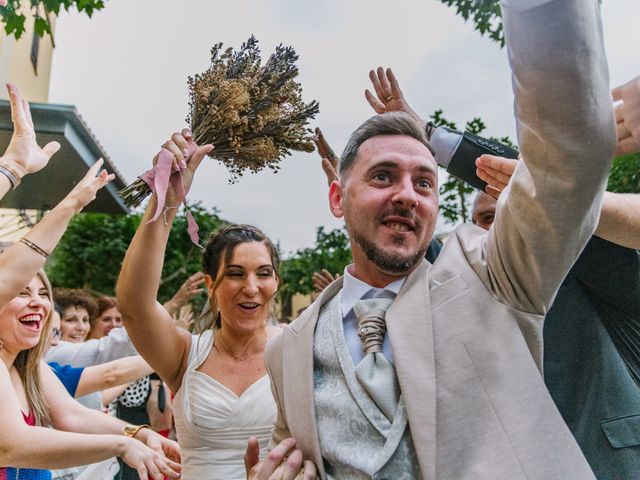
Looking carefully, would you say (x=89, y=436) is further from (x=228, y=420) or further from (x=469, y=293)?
(x=469, y=293)

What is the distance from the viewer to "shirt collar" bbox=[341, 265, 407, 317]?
66.3 inches

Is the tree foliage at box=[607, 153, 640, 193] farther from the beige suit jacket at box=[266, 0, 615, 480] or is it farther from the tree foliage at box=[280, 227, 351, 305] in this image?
the beige suit jacket at box=[266, 0, 615, 480]

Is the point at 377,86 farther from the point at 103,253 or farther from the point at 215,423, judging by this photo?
the point at 103,253

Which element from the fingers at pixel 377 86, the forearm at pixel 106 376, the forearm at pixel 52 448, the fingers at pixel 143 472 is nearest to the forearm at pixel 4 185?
the forearm at pixel 52 448

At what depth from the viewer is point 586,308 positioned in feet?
6.43

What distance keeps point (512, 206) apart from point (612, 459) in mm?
1067

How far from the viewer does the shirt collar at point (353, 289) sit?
168 centimetres

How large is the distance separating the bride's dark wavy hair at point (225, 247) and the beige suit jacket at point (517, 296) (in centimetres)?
155

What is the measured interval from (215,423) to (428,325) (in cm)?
159

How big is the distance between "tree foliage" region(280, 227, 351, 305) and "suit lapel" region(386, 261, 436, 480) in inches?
514

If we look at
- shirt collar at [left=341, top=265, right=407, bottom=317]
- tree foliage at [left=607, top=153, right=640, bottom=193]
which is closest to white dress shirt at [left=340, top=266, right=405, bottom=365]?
shirt collar at [left=341, top=265, right=407, bottom=317]

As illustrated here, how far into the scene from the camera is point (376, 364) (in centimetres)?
146

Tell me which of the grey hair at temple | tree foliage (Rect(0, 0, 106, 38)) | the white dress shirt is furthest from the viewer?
tree foliage (Rect(0, 0, 106, 38))

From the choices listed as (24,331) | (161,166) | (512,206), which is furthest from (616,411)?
(24,331)
